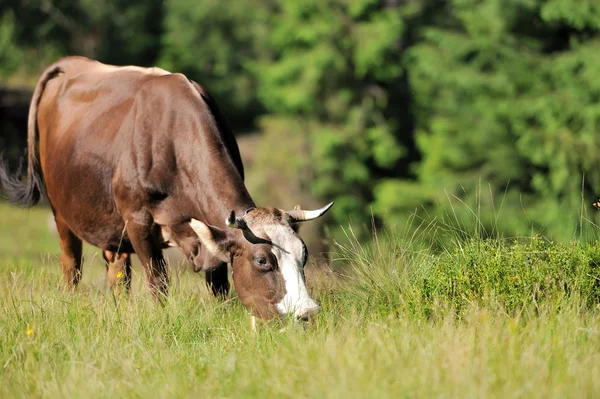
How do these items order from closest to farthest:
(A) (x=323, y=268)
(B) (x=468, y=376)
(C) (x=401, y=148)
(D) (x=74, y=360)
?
(B) (x=468, y=376), (D) (x=74, y=360), (A) (x=323, y=268), (C) (x=401, y=148)

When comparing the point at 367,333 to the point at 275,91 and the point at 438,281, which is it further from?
the point at 275,91

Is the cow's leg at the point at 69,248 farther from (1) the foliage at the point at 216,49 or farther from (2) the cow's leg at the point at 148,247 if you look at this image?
(1) the foliage at the point at 216,49

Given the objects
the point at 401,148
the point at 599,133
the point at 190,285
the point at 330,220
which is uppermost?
the point at 190,285

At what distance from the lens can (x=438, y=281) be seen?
624 centimetres

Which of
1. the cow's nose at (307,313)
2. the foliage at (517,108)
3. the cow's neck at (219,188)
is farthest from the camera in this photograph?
the foliage at (517,108)

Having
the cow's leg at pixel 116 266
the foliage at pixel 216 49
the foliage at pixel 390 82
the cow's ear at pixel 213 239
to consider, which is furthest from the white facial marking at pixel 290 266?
the foliage at pixel 216 49

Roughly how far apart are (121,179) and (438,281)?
2.97 meters

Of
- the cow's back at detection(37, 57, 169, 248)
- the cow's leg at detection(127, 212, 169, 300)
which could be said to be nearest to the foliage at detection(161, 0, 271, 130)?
the cow's back at detection(37, 57, 169, 248)

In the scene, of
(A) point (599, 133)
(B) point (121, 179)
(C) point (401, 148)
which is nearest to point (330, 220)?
(C) point (401, 148)

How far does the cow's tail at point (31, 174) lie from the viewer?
9945mm

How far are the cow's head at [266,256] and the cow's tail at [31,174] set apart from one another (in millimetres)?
3678

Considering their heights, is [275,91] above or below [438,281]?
below

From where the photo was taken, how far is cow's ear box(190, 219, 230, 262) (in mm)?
6863

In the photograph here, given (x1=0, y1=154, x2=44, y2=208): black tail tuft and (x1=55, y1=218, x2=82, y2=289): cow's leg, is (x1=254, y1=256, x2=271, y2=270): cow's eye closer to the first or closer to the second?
(x1=55, y1=218, x2=82, y2=289): cow's leg
